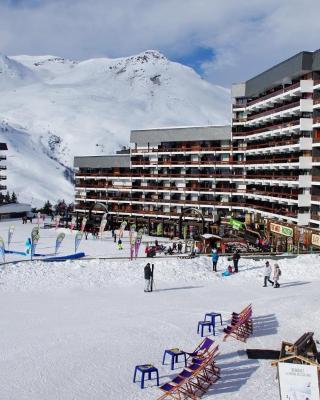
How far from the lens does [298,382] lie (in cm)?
1124

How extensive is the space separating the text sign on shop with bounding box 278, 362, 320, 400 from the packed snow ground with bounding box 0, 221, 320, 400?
201 cm

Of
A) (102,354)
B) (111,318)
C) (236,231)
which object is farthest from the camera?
(236,231)

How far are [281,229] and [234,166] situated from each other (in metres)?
26.0

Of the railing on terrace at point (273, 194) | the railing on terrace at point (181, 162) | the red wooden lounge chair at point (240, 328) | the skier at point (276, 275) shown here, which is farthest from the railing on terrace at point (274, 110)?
the red wooden lounge chair at point (240, 328)

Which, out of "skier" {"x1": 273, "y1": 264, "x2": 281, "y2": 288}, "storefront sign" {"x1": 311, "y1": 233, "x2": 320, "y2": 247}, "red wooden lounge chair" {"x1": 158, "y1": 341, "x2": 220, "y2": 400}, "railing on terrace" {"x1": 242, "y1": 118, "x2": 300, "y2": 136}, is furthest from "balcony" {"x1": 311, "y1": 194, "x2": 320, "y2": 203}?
"red wooden lounge chair" {"x1": 158, "y1": 341, "x2": 220, "y2": 400}

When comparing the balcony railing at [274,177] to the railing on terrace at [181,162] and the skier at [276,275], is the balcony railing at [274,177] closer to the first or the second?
the railing on terrace at [181,162]

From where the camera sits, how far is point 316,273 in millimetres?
29266

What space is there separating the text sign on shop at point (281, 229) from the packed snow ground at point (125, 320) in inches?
337

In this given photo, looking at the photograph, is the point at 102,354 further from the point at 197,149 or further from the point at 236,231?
the point at 197,149

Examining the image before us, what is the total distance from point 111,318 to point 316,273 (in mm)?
13894

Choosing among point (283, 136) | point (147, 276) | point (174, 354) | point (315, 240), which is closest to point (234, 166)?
point (283, 136)

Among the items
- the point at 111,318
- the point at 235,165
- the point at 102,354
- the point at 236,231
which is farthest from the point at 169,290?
the point at 235,165

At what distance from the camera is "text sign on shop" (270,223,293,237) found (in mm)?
40344

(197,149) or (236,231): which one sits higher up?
(197,149)
